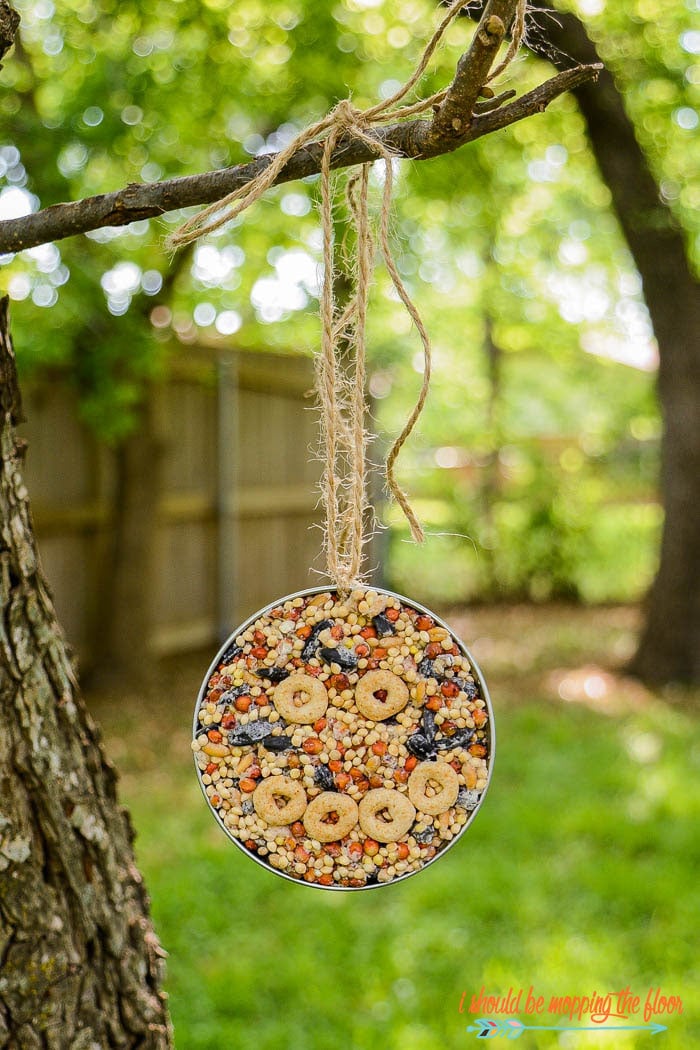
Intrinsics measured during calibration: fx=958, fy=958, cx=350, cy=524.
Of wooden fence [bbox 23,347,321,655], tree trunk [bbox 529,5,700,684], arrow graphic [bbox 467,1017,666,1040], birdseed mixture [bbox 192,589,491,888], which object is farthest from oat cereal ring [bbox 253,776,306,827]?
tree trunk [bbox 529,5,700,684]

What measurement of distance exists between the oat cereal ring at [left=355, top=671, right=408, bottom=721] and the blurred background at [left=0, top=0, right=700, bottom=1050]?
410 mm

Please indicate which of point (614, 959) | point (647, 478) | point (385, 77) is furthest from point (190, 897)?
point (647, 478)

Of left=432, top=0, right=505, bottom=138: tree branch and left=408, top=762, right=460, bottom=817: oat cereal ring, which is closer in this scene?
left=432, top=0, right=505, bottom=138: tree branch

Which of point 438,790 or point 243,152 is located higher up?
point 243,152

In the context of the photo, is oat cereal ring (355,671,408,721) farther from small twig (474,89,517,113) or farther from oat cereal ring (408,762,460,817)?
small twig (474,89,517,113)

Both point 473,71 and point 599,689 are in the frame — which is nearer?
point 473,71

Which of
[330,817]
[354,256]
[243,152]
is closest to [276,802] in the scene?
[330,817]

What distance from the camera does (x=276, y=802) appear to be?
108 cm

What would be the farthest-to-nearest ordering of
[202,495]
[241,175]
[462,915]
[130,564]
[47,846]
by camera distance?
[202,495] → [130,564] → [462,915] → [47,846] → [241,175]

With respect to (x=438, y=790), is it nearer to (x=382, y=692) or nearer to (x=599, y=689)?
(x=382, y=692)

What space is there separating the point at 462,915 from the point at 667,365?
11.3 ft

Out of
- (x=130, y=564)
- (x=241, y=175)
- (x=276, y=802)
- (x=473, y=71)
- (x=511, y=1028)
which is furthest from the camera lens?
(x=130, y=564)

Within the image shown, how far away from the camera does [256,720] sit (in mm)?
1092

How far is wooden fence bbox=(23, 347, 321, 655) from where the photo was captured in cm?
500
